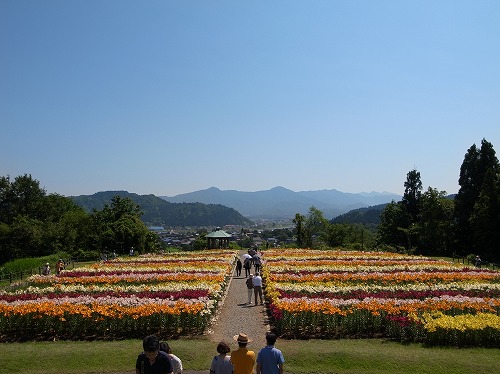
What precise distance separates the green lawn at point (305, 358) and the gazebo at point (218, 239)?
3651cm

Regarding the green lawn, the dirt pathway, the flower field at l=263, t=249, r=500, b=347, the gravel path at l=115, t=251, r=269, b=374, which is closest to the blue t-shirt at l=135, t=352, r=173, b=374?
the gravel path at l=115, t=251, r=269, b=374

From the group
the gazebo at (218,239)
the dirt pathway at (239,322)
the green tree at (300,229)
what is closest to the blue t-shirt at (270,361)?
the dirt pathway at (239,322)

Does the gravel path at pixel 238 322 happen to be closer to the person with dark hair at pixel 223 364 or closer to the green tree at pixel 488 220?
the person with dark hair at pixel 223 364

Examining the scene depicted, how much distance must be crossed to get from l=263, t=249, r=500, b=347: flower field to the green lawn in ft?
1.98

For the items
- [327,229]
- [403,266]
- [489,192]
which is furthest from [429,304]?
[327,229]

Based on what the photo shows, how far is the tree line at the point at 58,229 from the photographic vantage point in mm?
51719

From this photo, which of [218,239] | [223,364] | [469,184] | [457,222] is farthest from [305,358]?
[469,184]

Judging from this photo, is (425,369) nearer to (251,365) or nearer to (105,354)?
(251,365)

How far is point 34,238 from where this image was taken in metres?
55.2

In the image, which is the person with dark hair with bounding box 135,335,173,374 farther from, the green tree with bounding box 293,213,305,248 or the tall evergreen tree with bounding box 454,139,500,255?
the green tree with bounding box 293,213,305,248

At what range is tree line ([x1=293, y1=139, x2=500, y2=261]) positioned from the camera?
140 ft

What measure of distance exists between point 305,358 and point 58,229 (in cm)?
5310

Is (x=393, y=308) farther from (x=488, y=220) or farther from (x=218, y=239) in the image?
(x=218, y=239)

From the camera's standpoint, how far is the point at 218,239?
51.0 meters
